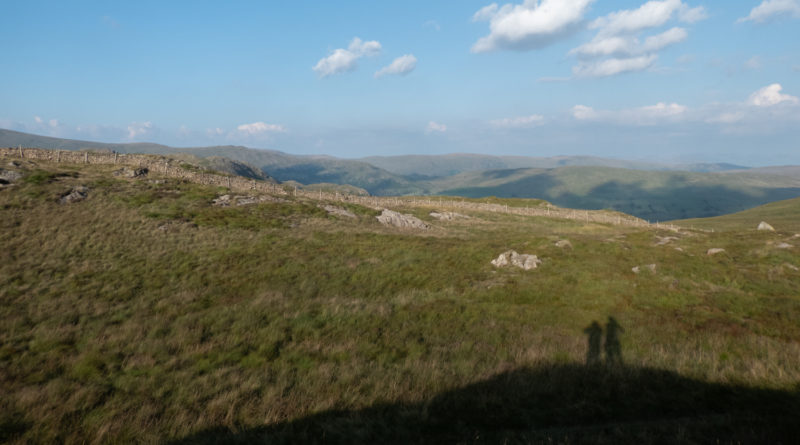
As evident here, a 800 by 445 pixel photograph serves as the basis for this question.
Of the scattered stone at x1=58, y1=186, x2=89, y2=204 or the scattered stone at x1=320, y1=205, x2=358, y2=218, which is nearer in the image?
the scattered stone at x1=58, y1=186, x2=89, y2=204

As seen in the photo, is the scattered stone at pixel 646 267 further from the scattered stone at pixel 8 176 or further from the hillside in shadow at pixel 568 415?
the scattered stone at pixel 8 176

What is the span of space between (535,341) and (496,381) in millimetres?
3785

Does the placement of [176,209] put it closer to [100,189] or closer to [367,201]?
[100,189]

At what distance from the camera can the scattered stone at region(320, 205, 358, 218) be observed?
174 ft

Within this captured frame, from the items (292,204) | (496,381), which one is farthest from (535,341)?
(292,204)

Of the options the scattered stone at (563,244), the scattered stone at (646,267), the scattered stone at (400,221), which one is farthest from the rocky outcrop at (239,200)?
the scattered stone at (646,267)

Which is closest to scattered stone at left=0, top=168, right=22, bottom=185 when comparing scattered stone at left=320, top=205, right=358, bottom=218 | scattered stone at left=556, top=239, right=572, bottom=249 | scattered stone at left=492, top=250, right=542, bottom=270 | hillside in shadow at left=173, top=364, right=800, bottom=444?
scattered stone at left=320, top=205, right=358, bottom=218

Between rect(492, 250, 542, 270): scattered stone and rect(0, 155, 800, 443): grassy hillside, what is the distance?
1.01 m

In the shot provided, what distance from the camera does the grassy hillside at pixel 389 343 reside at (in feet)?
24.5

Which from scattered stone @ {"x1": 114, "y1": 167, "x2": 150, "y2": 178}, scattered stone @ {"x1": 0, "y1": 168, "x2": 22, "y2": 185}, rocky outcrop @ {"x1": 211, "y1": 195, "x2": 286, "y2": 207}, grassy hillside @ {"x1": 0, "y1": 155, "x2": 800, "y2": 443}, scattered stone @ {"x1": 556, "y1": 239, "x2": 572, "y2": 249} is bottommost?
grassy hillside @ {"x1": 0, "y1": 155, "x2": 800, "y2": 443}

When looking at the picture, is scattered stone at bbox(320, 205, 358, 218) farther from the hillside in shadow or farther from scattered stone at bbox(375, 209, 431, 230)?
the hillside in shadow

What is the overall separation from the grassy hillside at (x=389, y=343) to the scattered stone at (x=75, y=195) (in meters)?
10.5

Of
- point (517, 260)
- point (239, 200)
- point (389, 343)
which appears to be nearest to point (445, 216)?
point (239, 200)

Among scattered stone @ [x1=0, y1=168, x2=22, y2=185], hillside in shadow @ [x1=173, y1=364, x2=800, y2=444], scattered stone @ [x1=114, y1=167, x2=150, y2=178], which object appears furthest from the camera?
scattered stone @ [x1=114, y1=167, x2=150, y2=178]
